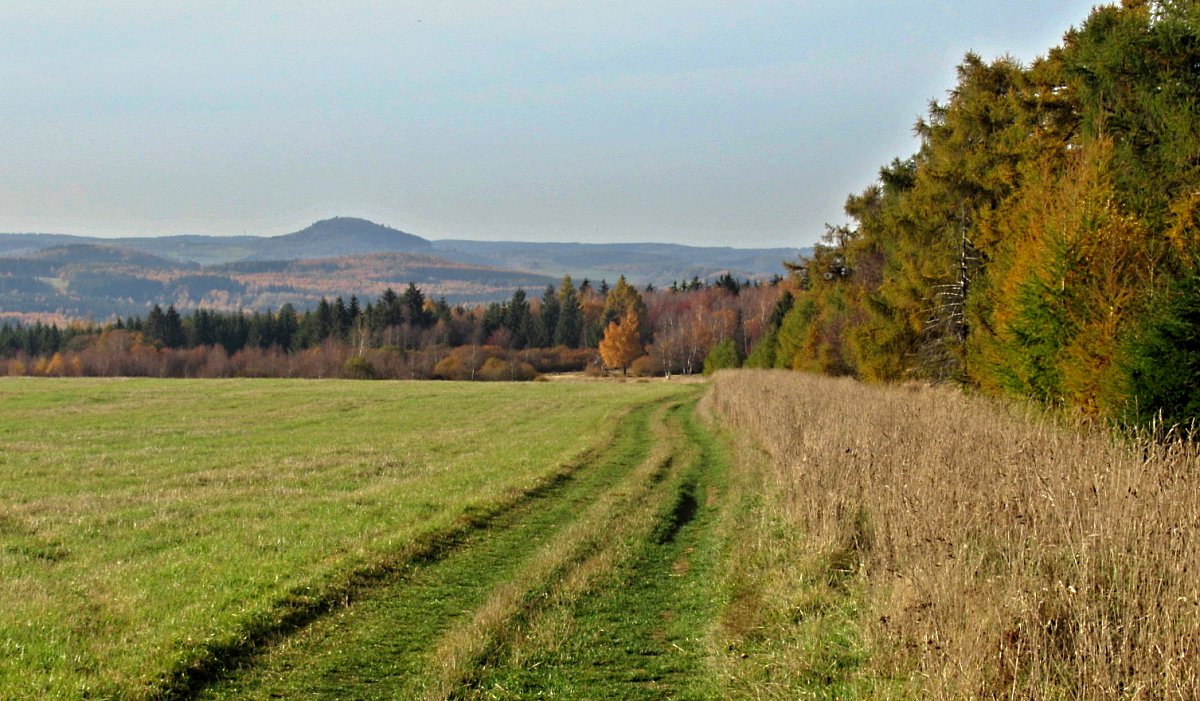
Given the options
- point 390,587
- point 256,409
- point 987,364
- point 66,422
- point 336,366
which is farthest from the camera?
point 336,366

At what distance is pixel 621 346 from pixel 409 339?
33552mm

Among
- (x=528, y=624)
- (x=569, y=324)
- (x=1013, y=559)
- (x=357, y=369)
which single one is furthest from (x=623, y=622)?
(x=569, y=324)

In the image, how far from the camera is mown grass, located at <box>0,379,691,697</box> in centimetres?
754

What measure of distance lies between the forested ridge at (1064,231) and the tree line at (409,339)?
78992 millimetres

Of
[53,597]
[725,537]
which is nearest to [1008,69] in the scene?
[725,537]

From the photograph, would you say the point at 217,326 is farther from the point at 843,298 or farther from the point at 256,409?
the point at 843,298

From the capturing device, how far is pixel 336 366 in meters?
114

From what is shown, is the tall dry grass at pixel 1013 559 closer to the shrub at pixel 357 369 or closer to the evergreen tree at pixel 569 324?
the shrub at pixel 357 369

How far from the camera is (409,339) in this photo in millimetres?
134375

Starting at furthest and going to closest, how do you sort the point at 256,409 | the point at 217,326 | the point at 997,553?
the point at 217,326 < the point at 256,409 < the point at 997,553

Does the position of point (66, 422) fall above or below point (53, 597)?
below

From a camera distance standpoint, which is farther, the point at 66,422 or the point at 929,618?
the point at 66,422

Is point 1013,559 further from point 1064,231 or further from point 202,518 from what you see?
point 1064,231

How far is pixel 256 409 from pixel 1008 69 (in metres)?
33.7
